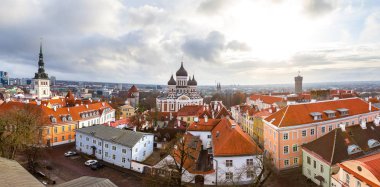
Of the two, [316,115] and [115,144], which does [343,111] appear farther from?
[115,144]

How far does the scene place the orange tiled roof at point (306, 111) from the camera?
3444 centimetres

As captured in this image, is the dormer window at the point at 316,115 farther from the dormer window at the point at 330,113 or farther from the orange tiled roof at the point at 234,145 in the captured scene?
the orange tiled roof at the point at 234,145

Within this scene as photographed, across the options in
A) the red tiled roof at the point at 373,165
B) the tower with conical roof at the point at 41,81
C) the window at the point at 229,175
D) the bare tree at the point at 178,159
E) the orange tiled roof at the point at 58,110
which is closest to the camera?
the red tiled roof at the point at 373,165

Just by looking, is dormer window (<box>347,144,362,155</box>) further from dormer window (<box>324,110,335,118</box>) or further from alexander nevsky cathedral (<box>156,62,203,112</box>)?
alexander nevsky cathedral (<box>156,62,203,112</box>)

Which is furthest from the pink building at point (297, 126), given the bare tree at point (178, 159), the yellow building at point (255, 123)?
the bare tree at point (178, 159)

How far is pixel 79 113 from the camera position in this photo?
52.6m

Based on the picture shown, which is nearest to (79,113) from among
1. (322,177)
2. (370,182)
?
(322,177)

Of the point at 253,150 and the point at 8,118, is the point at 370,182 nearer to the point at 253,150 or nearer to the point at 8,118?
the point at 253,150

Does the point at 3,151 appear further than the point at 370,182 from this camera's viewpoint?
Yes

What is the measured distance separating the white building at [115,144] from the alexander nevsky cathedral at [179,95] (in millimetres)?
39568

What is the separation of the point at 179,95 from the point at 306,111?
4995cm

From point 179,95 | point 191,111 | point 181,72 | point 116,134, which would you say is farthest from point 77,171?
point 181,72

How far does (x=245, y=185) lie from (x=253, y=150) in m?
3.94

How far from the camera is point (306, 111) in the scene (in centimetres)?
3662
